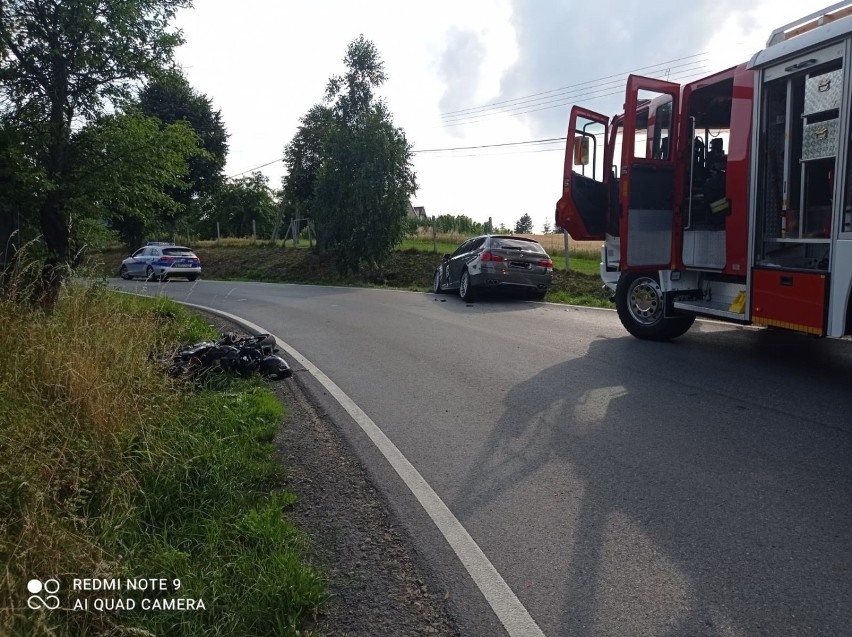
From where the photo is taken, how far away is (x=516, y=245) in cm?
1561

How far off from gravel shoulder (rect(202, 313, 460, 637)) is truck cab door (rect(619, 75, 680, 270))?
17.6 feet

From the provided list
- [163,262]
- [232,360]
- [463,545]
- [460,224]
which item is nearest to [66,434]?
[463,545]

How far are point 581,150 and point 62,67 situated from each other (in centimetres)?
798

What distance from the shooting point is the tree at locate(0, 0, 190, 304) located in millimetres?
10039

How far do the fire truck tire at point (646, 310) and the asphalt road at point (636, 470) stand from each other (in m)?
0.27

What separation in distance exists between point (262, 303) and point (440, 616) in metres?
14.1

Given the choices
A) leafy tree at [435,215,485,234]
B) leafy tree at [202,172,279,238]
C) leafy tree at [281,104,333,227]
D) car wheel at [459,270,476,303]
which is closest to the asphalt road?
car wheel at [459,270,476,303]

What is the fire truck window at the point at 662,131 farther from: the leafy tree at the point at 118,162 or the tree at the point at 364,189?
the tree at the point at 364,189

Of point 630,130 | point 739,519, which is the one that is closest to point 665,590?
point 739,519

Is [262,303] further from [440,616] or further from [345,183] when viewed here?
[440,616]

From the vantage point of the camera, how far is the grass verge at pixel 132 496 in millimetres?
2938

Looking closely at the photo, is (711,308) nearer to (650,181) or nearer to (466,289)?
(650,181)

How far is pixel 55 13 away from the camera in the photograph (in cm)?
1012

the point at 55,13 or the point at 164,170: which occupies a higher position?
the point at 55,13
